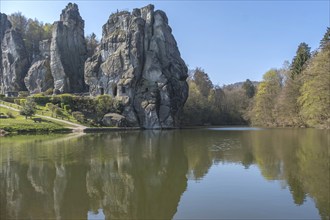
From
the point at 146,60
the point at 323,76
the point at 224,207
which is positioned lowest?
the point at 224,207

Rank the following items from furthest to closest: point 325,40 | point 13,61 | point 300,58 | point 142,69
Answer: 1. point 13,61
2. point 142,69
3. point 300,58
4. point 325,40

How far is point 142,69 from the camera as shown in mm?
91750

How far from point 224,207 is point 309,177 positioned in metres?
7.67

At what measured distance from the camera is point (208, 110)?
119375 mm

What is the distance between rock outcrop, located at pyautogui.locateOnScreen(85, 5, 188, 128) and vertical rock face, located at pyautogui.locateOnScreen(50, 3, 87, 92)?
9.92m

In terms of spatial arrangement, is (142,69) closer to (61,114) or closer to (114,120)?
(114,120)

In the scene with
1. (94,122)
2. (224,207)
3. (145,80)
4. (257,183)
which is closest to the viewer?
(224,207)

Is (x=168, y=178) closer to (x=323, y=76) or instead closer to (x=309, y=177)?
(x=309, y=177)

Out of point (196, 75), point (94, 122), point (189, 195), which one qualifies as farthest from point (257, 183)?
point (196, 75)

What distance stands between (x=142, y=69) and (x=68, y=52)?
2847 cm

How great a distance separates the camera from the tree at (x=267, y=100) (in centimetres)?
9706

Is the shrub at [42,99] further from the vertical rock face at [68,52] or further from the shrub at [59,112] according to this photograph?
the vertical rock face at [68,52]

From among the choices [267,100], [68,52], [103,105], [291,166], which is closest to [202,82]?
[267,100]

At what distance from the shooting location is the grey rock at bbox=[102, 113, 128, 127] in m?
78.0
